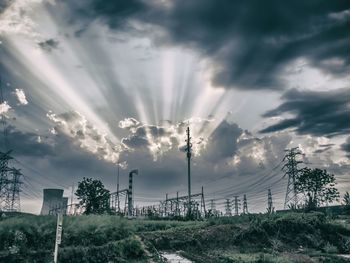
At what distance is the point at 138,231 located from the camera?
23.7 m

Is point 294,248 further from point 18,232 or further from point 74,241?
point 18,232

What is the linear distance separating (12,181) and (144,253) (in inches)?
3108

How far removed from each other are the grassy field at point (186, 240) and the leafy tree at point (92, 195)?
60.7 feet

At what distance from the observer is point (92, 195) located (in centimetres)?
4188

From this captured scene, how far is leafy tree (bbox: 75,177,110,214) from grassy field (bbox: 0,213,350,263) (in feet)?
60.7

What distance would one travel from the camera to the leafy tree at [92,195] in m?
41.8

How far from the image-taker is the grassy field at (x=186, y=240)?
17.4 m

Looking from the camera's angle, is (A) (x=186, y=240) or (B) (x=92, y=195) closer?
(A) (x=186, y=240)

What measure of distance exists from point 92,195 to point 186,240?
2339 cm

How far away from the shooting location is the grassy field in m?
17.4

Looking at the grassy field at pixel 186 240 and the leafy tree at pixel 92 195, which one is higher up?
the leafy tree at pixel 92 195

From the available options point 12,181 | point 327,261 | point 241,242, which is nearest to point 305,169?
point 241,242

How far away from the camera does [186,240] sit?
69.4 ft

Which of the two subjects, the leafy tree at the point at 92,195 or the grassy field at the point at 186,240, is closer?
the grassy field at the point at 186,240
